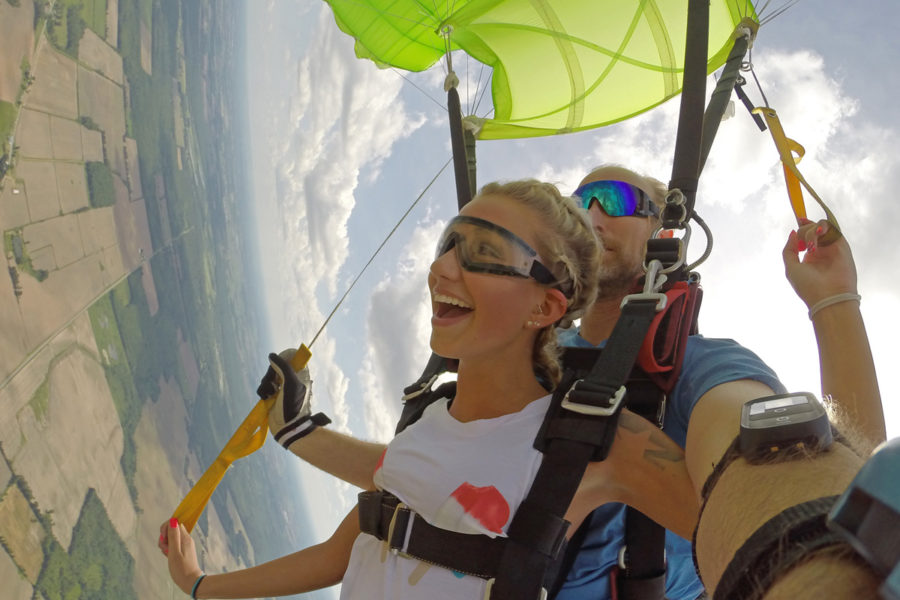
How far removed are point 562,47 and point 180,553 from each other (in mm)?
5264

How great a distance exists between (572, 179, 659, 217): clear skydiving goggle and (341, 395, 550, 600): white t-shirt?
1.22 meters

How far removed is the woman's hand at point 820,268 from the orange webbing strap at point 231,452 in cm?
242

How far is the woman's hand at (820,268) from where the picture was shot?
183 centimetres

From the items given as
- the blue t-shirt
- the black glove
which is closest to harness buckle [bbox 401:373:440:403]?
the black glove

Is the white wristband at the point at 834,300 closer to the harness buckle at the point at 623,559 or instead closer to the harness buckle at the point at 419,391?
the harness buckle at the point at 623,559

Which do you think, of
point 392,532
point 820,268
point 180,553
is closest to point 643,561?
point 392,532

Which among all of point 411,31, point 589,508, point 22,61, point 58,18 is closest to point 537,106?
point 411,31

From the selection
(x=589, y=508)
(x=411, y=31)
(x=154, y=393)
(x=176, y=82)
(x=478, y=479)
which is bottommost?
(x=154, y=393)

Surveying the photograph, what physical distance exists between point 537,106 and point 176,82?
66505 mm

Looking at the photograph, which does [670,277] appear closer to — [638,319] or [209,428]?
[638,319]

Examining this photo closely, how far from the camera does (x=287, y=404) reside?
2.60 metres

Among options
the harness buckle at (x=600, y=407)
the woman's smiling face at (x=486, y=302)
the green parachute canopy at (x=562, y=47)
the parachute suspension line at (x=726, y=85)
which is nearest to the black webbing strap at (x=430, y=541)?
the harness buckle at (x=600, y=407)

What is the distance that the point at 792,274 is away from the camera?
1.96m

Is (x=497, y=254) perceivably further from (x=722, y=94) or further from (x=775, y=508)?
(x=722, y=94)
